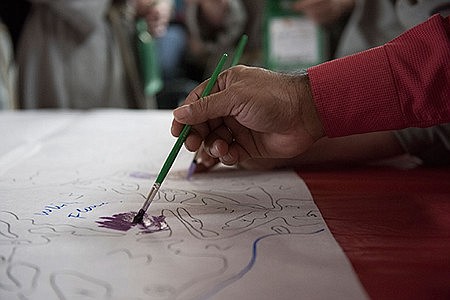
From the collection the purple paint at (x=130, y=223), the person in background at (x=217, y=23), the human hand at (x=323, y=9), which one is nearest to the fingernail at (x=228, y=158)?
the purple paint at (x=130, y=223)

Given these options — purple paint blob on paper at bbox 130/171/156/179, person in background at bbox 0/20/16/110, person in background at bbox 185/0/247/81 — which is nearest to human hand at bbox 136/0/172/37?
person in background at bbox 185/0/247/81

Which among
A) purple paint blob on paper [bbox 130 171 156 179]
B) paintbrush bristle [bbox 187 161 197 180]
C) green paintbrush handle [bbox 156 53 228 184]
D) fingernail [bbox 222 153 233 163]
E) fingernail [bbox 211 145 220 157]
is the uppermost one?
green paintbrush handle [bbox 156 53 228 184]

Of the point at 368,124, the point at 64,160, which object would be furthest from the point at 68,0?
the point at 368,124

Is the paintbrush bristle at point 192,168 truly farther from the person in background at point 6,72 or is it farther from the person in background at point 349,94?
the person in background at point 6,72

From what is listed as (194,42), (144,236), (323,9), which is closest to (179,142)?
(144,236)

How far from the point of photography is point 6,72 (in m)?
1.38

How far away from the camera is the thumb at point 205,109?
1.80ft

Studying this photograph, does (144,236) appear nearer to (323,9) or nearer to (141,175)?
(141,175)

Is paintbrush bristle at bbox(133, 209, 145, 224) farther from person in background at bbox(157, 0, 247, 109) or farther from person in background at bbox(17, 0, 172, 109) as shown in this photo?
person in background at bbox(157, 0, 247, 109)

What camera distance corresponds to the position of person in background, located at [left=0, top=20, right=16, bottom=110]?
136cm

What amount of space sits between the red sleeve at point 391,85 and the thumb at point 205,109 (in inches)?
3.1

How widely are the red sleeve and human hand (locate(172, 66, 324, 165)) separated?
14 millimetres

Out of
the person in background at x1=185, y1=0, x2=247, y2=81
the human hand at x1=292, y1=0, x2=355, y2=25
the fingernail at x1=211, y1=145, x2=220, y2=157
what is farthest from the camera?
the person in background at x1=185, y1=0, x2=247, y2=81

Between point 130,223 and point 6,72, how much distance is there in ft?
3.23
